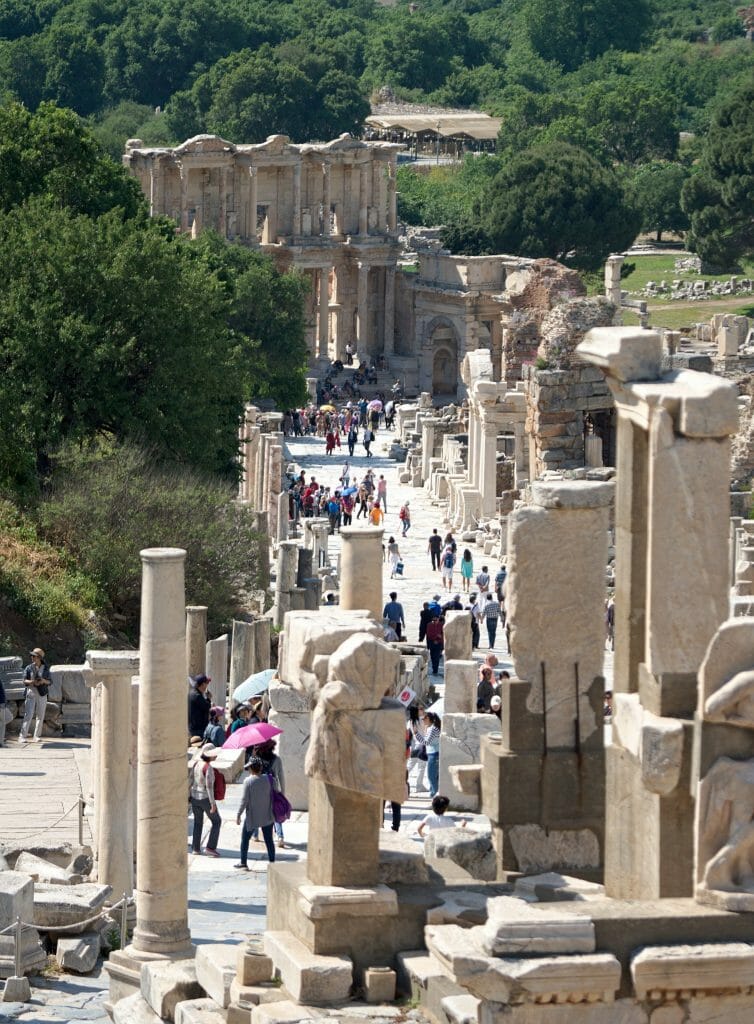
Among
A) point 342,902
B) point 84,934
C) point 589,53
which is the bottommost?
point 84,934

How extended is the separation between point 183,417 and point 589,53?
11984 centimetres

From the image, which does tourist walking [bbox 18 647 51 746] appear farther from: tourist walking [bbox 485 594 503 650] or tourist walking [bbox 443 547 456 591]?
tourist walking [bbox 443 547 456 591]

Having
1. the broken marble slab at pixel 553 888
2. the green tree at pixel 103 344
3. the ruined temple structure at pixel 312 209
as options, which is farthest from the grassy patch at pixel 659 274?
the broken marble slab at pixel 553 888

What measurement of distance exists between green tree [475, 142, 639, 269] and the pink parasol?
2893 inches

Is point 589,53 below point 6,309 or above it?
above

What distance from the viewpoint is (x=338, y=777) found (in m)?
15.8

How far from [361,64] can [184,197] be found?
62.3 m

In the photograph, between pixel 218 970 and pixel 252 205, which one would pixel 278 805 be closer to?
pixel 218 970

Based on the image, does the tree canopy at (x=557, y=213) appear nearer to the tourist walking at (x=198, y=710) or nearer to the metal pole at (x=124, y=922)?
the tourist walking at (x=198, y=710)

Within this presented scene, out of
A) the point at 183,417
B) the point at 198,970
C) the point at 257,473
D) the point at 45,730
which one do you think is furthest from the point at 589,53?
the point at 198,970

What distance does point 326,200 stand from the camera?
100000mm

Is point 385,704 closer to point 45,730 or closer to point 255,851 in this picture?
point 255,851

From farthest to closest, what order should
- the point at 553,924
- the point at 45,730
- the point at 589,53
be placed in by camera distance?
the point at 589,53 → the point at 45,730 → the point at 553,924

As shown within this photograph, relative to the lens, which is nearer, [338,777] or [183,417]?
[338,777]
